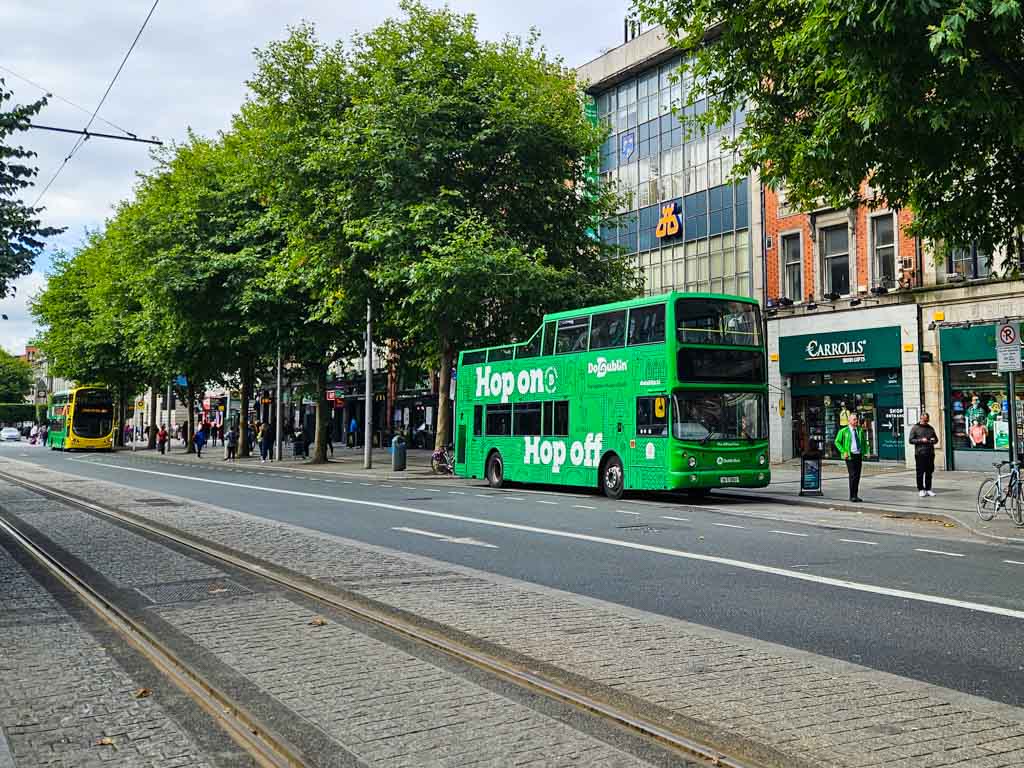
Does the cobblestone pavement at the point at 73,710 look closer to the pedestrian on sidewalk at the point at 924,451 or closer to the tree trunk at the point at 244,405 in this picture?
the pedestrian on sidewalk at the point at 924,451

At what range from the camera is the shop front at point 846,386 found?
2836 cm

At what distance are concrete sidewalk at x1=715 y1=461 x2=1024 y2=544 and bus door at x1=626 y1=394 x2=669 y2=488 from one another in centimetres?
275

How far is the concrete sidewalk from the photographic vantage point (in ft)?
46.7

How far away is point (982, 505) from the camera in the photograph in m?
14.5

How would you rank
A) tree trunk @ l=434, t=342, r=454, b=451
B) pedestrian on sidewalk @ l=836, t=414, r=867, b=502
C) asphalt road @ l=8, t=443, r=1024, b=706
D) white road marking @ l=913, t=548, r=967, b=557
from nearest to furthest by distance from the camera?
asphalt road @ l=8, t=443, r=1024, b=706, white road marking @ l=913, t=548, r=967, b=557, pedestrian on sidewalk @ l=836, t=414, r=867, b=502, tree trunk @ l=434, t=342, r=454, b=451

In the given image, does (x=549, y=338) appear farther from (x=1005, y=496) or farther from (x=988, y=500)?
(x=1005, y=496)

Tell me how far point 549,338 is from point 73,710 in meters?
18.2

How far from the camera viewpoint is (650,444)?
758 inches

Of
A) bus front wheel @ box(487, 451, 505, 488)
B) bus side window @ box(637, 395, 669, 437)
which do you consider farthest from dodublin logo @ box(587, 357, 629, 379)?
bus front wheel @ box(487, 451, 505, 488)

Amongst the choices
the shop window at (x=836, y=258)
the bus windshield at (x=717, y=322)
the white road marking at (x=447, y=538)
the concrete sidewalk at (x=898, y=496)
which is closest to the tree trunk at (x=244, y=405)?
the concrete sidewalk at (x=898, y=496)

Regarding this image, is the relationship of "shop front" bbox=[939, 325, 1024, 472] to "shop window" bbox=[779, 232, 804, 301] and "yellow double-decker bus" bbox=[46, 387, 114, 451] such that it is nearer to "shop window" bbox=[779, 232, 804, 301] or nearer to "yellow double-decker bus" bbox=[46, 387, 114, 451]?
"shop window" bbox=[779, 232, 804, 301]

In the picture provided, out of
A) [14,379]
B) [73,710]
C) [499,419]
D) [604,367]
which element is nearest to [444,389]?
[499,419]

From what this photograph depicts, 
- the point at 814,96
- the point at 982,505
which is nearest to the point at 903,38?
the point at 814,96

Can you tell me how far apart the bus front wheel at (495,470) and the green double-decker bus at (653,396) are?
5.07ft
